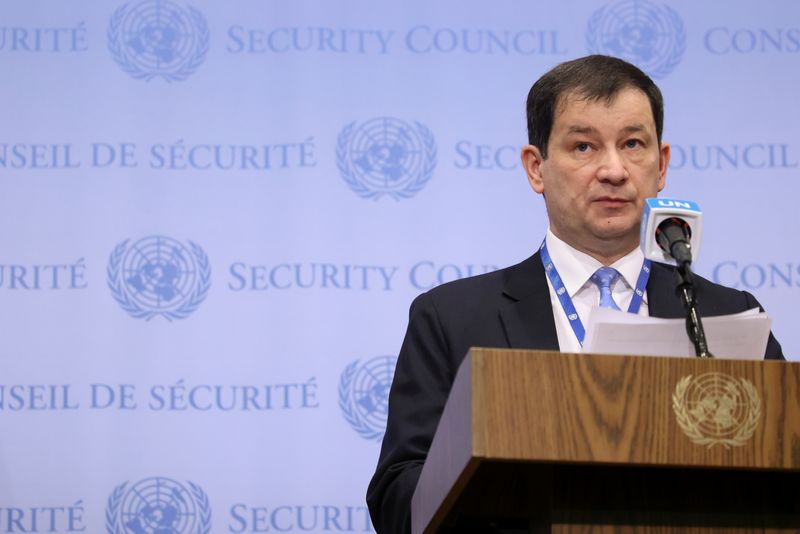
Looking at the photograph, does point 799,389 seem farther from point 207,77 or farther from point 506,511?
point 207,77

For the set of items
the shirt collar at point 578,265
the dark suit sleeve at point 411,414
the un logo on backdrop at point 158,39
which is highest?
the un logo on backdrop at point 158,39

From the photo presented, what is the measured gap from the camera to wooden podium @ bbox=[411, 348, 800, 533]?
136cm

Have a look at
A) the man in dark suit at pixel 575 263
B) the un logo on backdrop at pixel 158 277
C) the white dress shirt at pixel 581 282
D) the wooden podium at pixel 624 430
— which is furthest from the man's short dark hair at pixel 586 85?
the un logo on backdrop at pixel 158 277

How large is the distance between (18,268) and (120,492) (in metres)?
0.73

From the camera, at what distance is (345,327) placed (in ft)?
11.4

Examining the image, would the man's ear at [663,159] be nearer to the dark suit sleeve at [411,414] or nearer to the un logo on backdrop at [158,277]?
the dark suit sleeve at [411,414]

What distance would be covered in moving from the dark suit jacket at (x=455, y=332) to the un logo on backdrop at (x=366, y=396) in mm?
963

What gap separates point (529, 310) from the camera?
93.6 inches

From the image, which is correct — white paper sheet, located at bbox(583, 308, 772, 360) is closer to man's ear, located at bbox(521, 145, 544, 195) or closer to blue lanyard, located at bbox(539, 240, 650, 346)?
blue lanyard, located at bbox(539, 240, 650, 346)

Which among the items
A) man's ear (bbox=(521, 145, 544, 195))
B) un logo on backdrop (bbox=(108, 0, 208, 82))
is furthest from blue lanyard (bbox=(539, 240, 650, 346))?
un logo on backdrop (bbox=(108, 0, 208, 82))

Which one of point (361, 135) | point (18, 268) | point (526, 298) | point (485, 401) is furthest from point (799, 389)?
point (18, 268)

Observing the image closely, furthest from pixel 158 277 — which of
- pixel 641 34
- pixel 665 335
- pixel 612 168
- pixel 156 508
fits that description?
pixel 665 335

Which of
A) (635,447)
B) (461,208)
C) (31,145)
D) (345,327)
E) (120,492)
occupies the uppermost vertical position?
(31,145)

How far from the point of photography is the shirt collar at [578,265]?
7.91ft
